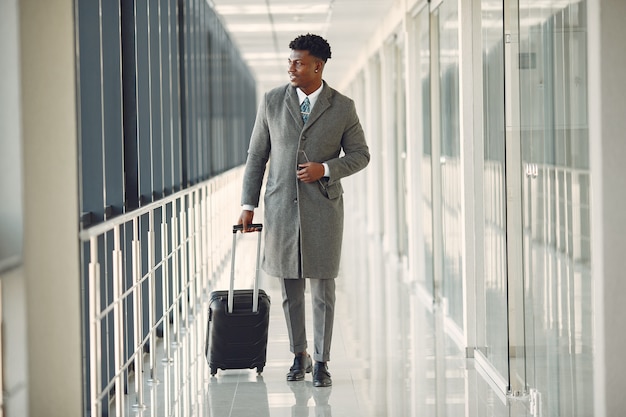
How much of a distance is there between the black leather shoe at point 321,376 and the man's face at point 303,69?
1406 mm

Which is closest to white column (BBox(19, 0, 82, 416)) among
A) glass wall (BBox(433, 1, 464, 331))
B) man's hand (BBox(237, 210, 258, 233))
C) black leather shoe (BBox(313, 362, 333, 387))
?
man's hand (BBox(237, 210, 258, 233))

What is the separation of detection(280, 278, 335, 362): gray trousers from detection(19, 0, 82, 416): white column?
1939mm

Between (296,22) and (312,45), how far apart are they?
6505 millimetres

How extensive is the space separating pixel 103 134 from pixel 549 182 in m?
2.03

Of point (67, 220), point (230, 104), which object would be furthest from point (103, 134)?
point (230, 104)

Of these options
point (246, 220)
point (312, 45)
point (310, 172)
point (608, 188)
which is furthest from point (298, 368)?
point (608, 188)

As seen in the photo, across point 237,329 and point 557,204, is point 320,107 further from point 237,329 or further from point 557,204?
point 557,204

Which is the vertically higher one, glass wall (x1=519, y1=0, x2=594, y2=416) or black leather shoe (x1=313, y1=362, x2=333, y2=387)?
glass wall (x1=519, y1=0, x2=594, y2=416)

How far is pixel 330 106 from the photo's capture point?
510 centimetres

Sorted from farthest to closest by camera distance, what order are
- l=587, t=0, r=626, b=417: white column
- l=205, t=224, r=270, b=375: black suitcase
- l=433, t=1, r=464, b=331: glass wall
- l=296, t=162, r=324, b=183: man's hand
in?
1. l=433, t=1, r=464, b=331: glass wall
2. l=205, t=224, r=270, b=375: black suitcase
3. l=296, t=162, r=324, b=183: man's hand
4. l=587, t=0, r=626, b=417: white column

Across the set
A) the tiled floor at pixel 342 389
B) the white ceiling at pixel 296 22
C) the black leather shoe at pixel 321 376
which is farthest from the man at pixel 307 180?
the white ceiling at pixel 296 22

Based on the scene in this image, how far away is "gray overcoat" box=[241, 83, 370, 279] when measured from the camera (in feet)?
16.5

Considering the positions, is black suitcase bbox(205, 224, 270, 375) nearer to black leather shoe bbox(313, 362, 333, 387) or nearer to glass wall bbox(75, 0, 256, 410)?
black leather shoe bbox(313, 362, 333, 387)

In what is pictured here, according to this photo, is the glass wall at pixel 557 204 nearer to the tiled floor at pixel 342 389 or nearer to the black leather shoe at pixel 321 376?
the tiled floor at pixel 342 389
